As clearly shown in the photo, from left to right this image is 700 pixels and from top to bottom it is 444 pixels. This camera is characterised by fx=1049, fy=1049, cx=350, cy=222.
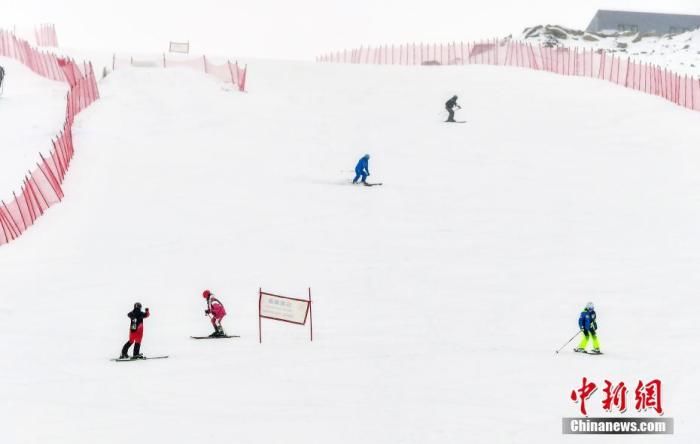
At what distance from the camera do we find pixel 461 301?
1856 centimetres

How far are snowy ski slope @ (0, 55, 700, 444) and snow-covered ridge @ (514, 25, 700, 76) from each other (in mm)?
34908

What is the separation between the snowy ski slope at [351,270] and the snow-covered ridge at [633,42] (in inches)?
1374

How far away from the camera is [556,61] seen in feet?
166

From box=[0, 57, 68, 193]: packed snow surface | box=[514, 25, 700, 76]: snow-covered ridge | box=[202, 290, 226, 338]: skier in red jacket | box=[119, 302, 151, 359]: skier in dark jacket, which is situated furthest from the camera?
box=[514, 25, 700, 76]: snow-covered ridge

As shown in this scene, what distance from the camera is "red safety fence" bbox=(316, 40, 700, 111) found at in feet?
137

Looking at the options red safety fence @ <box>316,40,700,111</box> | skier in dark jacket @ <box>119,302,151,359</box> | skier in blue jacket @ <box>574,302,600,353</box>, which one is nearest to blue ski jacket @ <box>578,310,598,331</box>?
skier in blue jacket @ <box>574,302,600,353</box>

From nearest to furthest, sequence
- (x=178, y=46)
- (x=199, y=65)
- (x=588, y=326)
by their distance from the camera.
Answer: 1. (x=588, y=326)
2. (x=199, y=65)
3. (x=178, y=46)

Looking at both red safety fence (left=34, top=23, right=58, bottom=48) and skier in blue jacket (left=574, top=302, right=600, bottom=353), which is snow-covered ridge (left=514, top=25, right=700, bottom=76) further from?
skier in blue jacket (left=574, top=302, right=600, bottom=353)

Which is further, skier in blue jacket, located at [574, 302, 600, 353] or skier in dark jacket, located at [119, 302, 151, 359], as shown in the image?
skier in blue jacket, located at [574, 302, 600, 353]

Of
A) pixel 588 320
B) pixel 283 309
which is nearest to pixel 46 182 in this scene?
pixel 283 309

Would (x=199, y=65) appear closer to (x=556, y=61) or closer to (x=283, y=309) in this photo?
(x=556, y=61)

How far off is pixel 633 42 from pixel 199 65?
136 ft

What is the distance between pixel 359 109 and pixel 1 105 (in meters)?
12.7

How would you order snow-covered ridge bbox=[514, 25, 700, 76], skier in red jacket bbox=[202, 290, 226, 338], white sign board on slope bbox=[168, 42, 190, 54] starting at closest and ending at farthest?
skier in red jacket bbox=[202, 290, 226, 338]
white sign board on slope bbox=[168, 42, 190, 54]
snow-covered ridge bbox=[514, 25, 700, 76]
